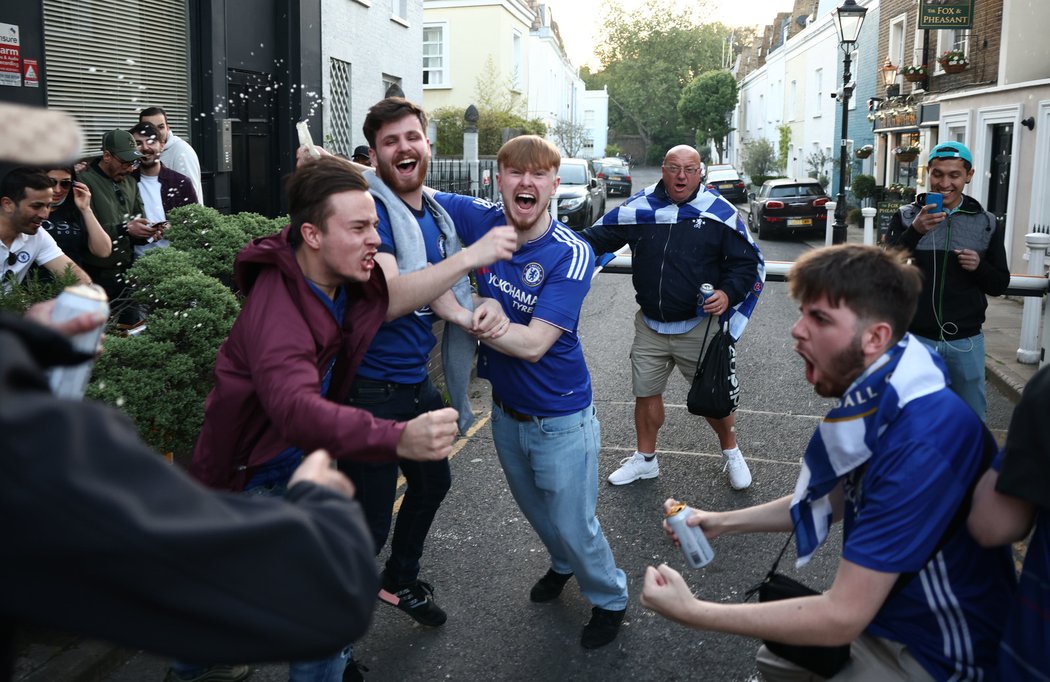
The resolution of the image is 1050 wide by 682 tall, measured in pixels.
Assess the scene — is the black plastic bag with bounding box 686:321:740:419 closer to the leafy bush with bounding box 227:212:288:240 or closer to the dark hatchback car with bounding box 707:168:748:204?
the leafy bush with bounding box 227:212:288:240

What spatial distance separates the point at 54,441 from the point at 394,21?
64.4 feet

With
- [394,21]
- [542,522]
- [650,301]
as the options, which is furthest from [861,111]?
[542,522]

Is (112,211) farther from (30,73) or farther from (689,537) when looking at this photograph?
(689,537)

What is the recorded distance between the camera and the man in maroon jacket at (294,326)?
9.19 ft

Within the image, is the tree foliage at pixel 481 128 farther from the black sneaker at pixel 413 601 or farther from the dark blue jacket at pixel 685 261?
the black sneaker at pixel 413 601

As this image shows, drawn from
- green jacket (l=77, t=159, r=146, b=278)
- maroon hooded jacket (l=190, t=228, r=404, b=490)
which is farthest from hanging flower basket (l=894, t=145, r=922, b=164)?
maroon hooded jacket (l=190, t=228, r=404, b=490)

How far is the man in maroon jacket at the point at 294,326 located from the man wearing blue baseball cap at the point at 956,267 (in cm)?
398

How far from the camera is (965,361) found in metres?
5.82

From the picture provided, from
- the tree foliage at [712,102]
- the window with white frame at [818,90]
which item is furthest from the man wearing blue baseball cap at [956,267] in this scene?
the tree foliage at [712,102]

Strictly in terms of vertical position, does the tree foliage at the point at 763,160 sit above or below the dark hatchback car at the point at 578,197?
above

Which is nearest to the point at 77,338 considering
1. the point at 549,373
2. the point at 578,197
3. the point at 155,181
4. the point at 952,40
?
the point at 549,373

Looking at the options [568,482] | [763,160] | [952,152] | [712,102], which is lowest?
[568,482]

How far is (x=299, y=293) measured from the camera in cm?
294

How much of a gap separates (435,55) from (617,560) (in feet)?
106
